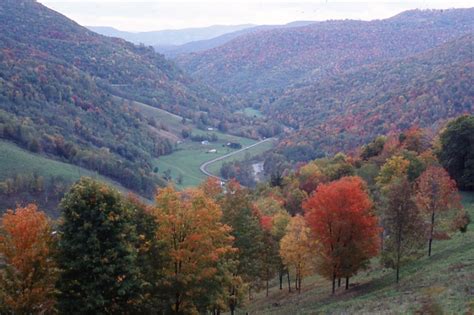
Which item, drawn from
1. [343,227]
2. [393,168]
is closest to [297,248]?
[343,227]

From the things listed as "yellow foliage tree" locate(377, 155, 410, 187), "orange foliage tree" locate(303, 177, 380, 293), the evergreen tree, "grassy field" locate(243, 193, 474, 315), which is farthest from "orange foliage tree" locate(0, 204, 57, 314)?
"yellow foliage tree" locate(377, 155, 410, 187)

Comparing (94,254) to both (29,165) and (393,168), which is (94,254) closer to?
(393,168)

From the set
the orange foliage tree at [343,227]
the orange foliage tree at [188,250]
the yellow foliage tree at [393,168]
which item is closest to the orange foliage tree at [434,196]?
the orange foliage tree at [343,227]

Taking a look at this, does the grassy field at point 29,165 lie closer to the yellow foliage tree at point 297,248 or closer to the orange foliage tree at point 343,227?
the yellow foliage tree at point 297,248

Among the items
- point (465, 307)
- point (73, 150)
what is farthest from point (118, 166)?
point (465, 307)

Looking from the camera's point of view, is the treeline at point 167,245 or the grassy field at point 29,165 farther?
the grassy field at point 29,165

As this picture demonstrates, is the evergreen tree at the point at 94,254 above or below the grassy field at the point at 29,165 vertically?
above
